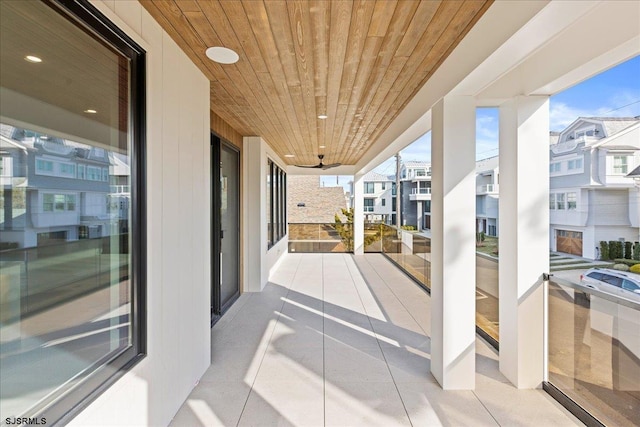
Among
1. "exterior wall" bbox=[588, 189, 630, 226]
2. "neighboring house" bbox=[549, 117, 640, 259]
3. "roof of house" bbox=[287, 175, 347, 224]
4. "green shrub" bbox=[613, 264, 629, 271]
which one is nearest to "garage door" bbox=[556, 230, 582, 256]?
"neighboring house" bbox=[549, 117, 640, 259]

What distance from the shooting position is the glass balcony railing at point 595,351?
1.91m

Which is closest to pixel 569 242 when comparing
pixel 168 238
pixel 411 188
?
pixel 168 238

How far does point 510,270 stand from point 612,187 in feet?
3.00

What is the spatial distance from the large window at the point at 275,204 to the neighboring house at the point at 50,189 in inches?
200

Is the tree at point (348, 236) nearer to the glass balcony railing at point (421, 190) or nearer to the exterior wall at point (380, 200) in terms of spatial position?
the exterior wall at point (380, 200)

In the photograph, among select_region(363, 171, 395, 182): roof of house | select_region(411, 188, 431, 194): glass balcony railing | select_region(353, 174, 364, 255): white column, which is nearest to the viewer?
select_region(411, 188, 431, 194): glass balcony railing

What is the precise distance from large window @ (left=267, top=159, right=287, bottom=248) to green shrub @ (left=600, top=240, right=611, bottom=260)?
17.4 ft

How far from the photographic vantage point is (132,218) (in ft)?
5.67

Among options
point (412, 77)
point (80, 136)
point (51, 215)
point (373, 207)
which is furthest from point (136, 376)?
point (373, 207)

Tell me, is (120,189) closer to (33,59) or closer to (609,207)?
(33,59)

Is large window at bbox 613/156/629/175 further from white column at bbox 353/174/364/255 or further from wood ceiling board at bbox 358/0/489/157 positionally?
white column at bbox 353/174/364/255

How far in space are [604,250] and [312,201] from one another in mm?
14003

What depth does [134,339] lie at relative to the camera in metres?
1.75

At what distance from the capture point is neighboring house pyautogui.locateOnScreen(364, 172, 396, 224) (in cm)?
858
